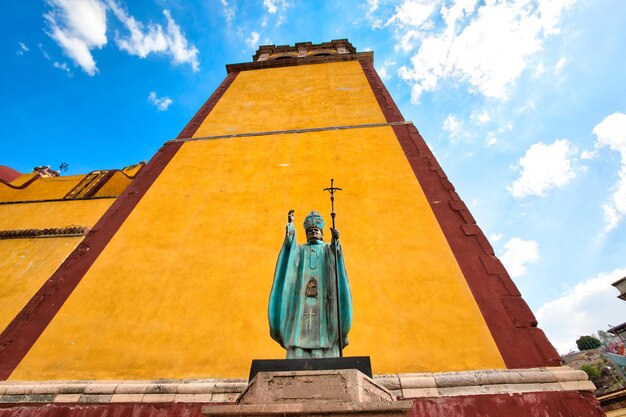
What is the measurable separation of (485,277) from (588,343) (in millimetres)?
64722

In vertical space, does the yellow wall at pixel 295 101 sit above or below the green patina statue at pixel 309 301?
above

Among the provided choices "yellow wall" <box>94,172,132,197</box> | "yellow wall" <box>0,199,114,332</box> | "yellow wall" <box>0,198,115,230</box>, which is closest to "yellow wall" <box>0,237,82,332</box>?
"yellow wall" <box>0,199,114,332</box>

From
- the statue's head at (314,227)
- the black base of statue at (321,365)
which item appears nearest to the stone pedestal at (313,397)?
the black base of statue at (321,365)

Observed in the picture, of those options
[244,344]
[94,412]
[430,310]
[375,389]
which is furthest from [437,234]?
[94,412]

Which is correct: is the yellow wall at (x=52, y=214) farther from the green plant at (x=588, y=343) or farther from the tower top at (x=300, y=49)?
the green plant at (x=588, y=343)

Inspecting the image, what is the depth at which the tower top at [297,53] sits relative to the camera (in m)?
12.7

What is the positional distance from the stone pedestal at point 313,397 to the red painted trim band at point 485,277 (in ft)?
8.78

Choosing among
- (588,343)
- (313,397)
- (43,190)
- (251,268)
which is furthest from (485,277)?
(588,343)

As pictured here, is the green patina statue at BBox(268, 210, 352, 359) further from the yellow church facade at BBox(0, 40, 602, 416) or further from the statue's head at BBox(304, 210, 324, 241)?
the yellow church facade at BBox(0, 40, 602, 416)

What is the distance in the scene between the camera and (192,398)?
3.70m

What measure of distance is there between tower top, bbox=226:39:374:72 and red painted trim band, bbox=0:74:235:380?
6.65m

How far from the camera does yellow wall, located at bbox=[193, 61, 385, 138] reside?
880 cm

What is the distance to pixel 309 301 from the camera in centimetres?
296

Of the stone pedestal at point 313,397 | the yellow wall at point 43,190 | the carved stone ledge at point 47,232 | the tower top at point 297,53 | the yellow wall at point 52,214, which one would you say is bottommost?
the stone pedestal at point 313,397
